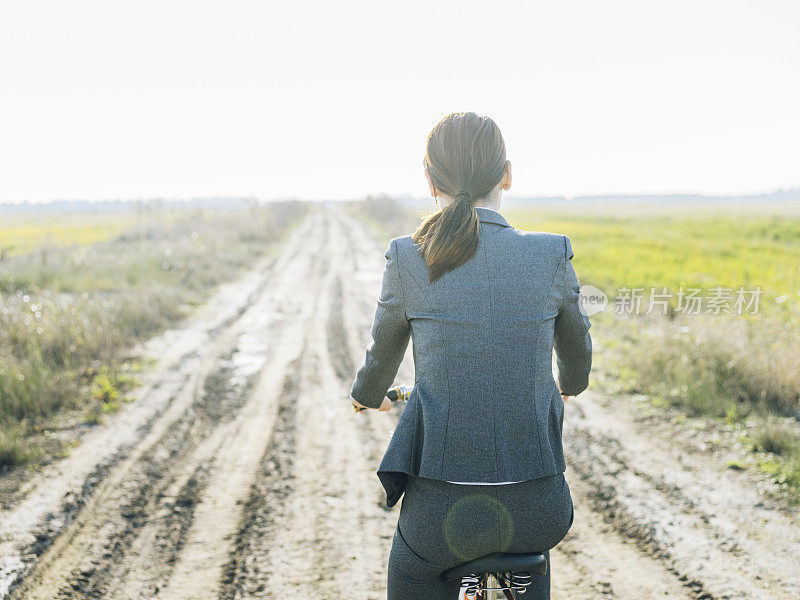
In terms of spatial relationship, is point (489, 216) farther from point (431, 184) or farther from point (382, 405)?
point (382, 405)

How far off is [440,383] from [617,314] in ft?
30.2

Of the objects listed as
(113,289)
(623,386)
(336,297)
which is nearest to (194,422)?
(623,386)

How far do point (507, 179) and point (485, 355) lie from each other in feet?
1.66

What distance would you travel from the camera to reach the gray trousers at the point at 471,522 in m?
1.37

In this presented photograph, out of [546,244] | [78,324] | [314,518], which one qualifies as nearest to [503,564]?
[546,244]

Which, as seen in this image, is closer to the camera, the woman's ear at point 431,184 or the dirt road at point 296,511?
the woman's ear at point 431,184

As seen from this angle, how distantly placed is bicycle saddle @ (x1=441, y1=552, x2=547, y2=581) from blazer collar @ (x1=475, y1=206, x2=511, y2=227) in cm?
83

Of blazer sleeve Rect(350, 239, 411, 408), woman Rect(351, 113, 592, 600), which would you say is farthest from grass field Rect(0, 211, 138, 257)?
woman Rect(351, 113, 592, 600)

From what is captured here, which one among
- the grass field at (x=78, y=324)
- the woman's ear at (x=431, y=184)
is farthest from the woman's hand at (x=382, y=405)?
the grass field at (x=78, y=324)

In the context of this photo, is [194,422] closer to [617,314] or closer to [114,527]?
[114,527]

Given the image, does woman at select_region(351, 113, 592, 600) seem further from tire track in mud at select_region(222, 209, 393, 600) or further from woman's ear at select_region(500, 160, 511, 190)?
tire track in mud at select_region(222, 209, 393, 600)

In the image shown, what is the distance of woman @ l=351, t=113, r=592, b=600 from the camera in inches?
52.6

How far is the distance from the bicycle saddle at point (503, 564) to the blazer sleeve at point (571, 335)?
1.69 feet

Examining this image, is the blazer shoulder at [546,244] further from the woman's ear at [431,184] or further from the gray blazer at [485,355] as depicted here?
the woman's ear at [431,184]
